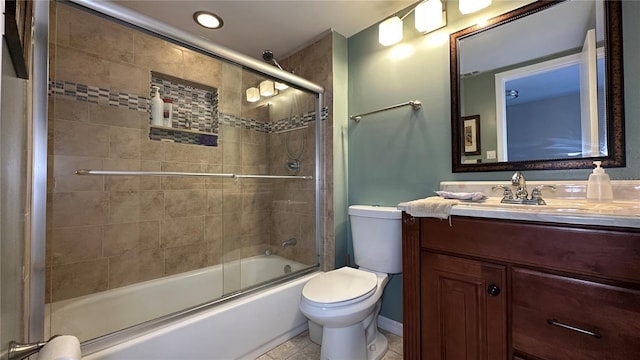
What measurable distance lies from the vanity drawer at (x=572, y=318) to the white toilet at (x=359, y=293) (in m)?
0.64

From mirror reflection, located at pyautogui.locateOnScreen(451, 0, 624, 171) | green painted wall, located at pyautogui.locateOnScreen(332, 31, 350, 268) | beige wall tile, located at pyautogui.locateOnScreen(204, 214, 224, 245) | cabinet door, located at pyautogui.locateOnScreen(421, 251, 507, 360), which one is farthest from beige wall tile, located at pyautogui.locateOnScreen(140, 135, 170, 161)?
mirror reflection, located at pyautogui.locateOnScreen(451, 0, 624, 171)

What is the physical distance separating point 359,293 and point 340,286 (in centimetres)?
13

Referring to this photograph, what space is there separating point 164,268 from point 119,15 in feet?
5.26

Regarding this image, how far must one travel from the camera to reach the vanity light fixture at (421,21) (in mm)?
1533

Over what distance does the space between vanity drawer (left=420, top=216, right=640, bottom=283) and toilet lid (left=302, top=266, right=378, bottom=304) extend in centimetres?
47

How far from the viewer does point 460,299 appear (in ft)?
3.49

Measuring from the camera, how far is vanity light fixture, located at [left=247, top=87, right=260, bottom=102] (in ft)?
6.57

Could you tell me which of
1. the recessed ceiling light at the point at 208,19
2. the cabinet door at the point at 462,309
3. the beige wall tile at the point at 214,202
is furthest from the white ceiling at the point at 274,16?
the cabinet door at the point at 462,309

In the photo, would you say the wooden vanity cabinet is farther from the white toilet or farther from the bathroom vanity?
the white toilet

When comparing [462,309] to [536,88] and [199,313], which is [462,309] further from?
[199,313]

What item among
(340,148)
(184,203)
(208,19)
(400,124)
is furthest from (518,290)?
(208,19)

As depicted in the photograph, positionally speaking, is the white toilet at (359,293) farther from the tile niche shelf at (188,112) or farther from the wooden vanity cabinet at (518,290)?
the tile niche shelf at (188,112)

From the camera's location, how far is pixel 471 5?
4.68 feet

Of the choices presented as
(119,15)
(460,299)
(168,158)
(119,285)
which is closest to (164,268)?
(119,285)
